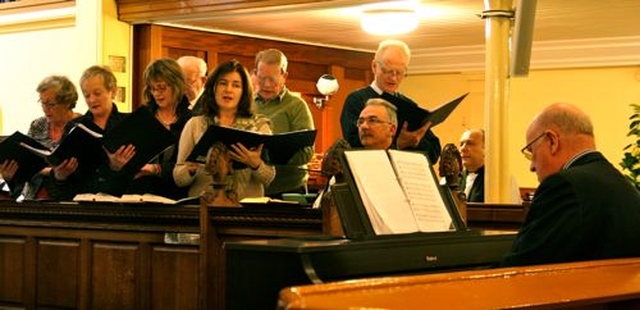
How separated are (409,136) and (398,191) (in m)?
1.82

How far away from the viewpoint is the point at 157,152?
4859 mm

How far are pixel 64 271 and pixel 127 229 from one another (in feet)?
1.49

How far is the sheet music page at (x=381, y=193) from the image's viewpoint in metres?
3.18

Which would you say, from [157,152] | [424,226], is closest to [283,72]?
[157,152]

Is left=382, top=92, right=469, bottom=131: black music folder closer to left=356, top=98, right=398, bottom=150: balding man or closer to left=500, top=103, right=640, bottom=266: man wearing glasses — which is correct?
left=356, top=98, right=398, bottom=150: balding man

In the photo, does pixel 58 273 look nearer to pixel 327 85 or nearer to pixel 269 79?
pixel 269 79

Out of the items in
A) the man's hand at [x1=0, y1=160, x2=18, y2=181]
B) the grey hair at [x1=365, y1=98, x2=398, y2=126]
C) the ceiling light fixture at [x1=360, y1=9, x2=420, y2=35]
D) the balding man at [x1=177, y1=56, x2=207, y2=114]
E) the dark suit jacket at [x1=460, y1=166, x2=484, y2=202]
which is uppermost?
the ceiling light fixture at [x1=360, y1=9, x2=420, y2=35]

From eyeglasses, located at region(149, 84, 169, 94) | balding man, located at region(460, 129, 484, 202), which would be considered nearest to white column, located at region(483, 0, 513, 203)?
balding man, located at region(460, 129, 484, 202)

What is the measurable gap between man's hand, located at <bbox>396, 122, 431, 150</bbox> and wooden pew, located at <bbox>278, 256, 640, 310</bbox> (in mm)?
2481

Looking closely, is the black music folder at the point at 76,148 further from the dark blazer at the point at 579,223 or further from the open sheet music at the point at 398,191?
the dark blazer at the point at 579,223

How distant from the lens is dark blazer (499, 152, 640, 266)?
9.85 feet

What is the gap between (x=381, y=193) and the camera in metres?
3.21

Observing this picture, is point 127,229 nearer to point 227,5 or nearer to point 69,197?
point 69,197

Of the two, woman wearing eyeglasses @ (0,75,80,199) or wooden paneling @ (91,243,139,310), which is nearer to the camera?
wooden paneling @ (91,243,139,310)
